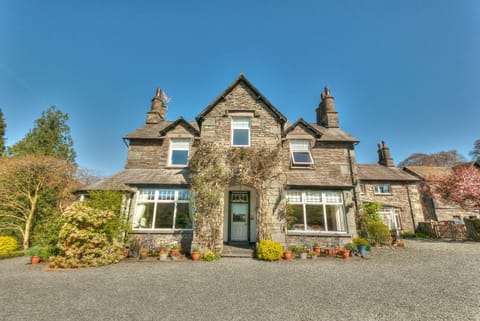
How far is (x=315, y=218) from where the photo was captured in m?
11.3

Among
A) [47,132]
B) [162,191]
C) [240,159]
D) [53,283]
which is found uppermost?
[47,132]

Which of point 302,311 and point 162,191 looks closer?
point 302,311

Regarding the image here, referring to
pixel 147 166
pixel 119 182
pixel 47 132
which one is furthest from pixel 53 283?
pixel 47 132

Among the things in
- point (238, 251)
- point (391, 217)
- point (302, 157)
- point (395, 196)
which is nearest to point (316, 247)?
point (238, 251)

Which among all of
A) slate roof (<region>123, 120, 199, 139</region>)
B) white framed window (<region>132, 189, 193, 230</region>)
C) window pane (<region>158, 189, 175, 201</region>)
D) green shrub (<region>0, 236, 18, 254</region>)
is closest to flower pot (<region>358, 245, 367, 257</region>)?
white framed window (<region>132, 189, 193, 230</region>)

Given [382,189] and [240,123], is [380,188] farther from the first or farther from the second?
[240,123]

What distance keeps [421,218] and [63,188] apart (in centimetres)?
3287

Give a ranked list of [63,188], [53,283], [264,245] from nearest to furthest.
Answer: [53,283] → [264,245] → [63,188]

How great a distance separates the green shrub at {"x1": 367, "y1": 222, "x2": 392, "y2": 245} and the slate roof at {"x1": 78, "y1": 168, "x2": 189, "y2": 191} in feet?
39.2

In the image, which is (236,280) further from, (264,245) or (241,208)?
(241,208)

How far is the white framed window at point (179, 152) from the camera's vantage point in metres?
13.4

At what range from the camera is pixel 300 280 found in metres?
6.58

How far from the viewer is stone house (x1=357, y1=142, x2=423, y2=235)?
1969 cm

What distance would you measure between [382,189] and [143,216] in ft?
74.9
